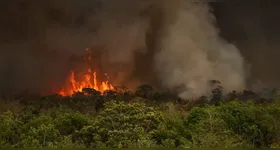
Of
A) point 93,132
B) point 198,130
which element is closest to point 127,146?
point 93,132

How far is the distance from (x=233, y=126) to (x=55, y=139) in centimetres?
2370

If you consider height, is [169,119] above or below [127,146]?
above

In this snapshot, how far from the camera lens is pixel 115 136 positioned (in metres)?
49.4

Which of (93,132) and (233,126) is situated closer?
(93,132)

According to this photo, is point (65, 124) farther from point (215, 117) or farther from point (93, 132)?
point (215, 117)

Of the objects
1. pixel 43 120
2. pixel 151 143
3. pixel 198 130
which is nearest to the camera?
pixel 151 143

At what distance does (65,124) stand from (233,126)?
2208 cm

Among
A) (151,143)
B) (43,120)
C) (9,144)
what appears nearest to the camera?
(151,143)

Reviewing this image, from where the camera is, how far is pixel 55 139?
167 feet

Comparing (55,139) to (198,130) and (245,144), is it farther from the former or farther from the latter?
(245,144)

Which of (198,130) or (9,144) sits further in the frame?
(198,130)

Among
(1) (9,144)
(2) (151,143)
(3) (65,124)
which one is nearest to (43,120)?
(3) (65,124)

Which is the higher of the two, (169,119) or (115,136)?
(169,119)

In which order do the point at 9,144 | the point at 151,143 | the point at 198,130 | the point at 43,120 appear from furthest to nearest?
the point at 43,120
the point at 198,130
the point at 9,144
the point at 151,143
